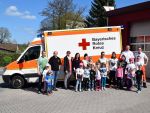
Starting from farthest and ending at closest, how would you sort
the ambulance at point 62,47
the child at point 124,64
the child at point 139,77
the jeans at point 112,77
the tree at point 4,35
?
the tree at point 4,35
the ambulance at point 62,47
the jeans at point 112,77
the child at point 124,64
the child at point 139,77

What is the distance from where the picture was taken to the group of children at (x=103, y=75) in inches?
631

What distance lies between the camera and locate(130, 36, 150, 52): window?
21297 millimetres

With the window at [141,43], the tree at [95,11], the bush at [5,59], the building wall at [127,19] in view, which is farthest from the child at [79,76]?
the tree at [95,11]

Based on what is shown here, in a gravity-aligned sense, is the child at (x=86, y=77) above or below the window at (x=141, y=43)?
below

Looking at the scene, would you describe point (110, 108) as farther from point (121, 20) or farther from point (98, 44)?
point (121, 20)

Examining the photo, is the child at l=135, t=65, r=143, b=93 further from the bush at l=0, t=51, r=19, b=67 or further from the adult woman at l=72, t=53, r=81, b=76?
the bush at l=0, t=51, r=19, b=67

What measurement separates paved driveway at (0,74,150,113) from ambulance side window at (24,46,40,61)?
159cm

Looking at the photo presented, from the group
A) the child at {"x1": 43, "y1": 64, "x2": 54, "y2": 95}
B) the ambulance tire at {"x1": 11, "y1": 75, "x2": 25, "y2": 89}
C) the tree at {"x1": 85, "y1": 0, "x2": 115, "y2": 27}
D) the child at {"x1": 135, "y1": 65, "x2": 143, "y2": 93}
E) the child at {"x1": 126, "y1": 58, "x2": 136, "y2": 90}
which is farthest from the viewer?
the tree at {"x1": 85, "y1": 0, "x2": 115, "y2": 27}

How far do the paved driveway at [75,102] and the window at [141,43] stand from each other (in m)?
5.62

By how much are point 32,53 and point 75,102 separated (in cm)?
475

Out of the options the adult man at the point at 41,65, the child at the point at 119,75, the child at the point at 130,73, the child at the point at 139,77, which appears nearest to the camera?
the child at the point at 139,77

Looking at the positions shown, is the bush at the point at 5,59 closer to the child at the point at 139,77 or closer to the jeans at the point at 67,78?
the jeans at the point at 67,78

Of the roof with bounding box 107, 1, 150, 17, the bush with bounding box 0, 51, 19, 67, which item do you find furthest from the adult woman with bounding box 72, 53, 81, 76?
the bush with bounding box 0, 51, 19, 67

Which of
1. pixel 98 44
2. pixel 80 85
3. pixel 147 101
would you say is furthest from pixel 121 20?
pixel 147 101
